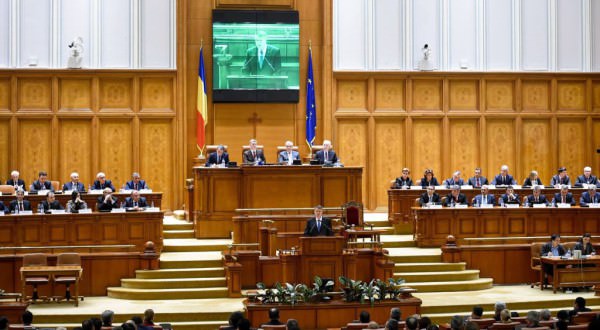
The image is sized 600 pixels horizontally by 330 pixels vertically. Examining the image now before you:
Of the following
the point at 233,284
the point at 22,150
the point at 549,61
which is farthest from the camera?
the point at 549,61

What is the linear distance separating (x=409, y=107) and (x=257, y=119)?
3697mm

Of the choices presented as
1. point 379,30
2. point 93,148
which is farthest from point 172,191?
point 379,30

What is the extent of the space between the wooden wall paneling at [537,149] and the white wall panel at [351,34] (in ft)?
14.2

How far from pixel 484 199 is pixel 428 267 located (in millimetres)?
2436

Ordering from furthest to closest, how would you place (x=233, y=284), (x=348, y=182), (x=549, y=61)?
(x=549, y=61), (x=348, y=182), (x=233, y=284)

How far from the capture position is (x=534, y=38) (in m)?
23.4

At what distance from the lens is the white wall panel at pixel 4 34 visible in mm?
21547

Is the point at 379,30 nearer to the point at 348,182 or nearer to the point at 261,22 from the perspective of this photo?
the point at 261,22

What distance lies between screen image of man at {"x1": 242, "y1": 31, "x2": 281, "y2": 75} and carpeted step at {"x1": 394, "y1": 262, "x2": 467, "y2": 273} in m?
6.84

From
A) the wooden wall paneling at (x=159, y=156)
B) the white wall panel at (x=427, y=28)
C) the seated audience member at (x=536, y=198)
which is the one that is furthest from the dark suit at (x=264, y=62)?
the seated audience member at (x=536, y=198)

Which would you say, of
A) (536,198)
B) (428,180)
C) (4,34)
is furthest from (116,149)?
(536,198)

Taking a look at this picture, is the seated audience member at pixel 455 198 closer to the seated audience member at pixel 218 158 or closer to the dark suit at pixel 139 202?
the seated audience member at pixel 218 158

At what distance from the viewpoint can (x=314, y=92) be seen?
73.2 feet

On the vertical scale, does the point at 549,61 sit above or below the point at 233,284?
above
